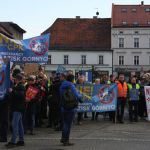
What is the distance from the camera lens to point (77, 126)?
56.9 feet

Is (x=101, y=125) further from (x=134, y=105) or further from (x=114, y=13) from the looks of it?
(x=114, y=13)

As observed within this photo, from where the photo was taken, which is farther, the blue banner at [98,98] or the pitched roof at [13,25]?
the pitched roof at [13,25]

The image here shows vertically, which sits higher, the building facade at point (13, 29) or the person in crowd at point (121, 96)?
the building facade at point (13, 29)

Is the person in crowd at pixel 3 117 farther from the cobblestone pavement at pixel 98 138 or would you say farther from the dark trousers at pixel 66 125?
the dark trousers at pixel 66 125

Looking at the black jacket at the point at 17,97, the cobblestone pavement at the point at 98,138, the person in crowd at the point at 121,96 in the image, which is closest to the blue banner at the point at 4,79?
the black jacket at the point at 17,97

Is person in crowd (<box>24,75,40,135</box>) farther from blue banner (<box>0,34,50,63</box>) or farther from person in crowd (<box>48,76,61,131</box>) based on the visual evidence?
blue banner (<box>0,34,50,63</box>)

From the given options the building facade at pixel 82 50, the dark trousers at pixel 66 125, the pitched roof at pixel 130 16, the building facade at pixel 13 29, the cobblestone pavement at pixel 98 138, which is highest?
the pitched roof at pixel 130 16

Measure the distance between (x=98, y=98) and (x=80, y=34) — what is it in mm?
71651

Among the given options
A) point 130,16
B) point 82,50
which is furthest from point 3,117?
point 130,16

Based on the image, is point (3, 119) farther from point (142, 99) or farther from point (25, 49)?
point (142, 99)

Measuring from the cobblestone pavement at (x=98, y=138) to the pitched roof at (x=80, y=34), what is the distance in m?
69.8

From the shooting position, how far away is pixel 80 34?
89.8 meters

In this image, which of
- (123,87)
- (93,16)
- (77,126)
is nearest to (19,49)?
(77,126)

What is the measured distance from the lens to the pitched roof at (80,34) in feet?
288
